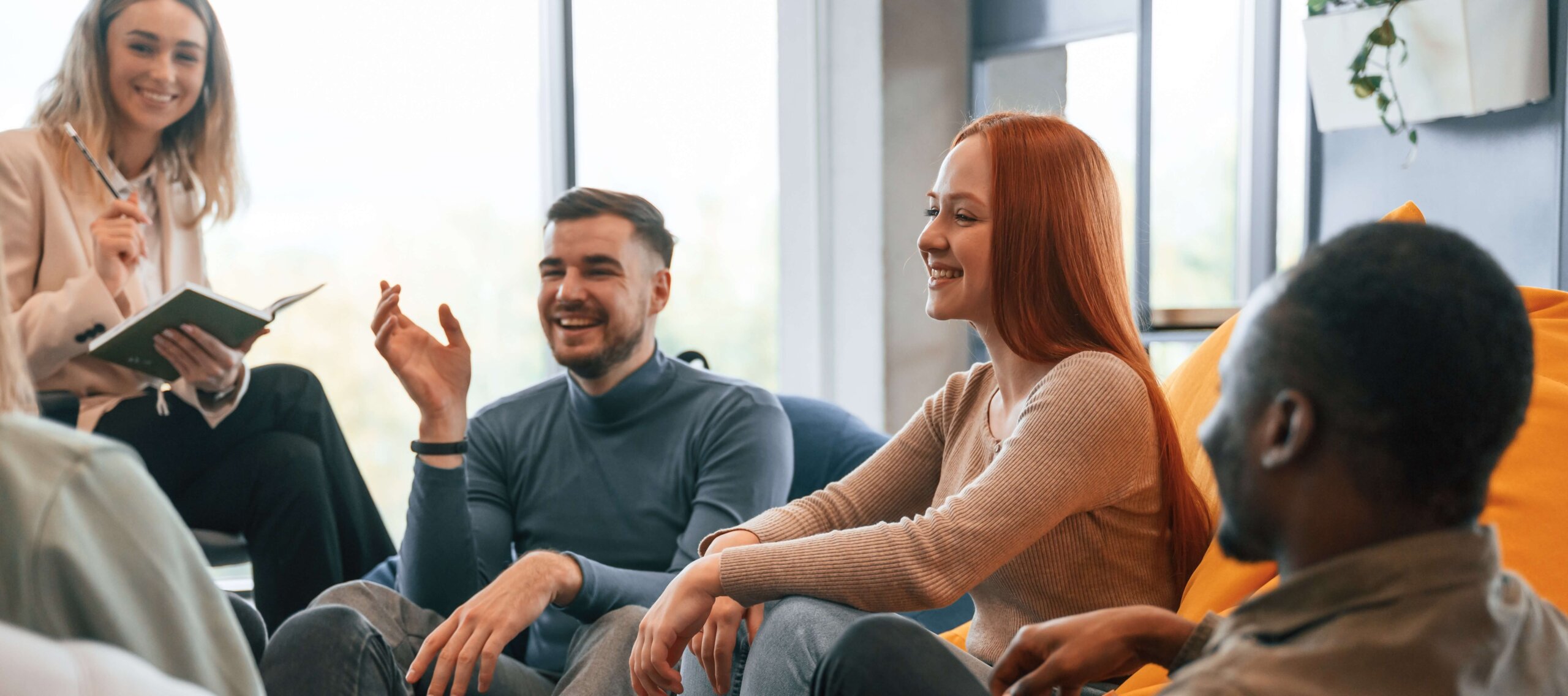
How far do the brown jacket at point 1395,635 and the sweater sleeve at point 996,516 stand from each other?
17.0 inches

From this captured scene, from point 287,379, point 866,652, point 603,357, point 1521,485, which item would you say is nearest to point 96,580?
point 866,652

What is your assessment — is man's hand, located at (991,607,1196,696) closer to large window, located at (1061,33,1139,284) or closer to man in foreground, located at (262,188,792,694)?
man in foreground, located at (262,188,792,694)

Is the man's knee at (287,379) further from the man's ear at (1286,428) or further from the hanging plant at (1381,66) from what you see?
the hanging plant at (1381,66)

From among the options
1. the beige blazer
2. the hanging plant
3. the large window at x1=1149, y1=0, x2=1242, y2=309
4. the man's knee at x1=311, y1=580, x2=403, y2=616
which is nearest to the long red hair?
the man's knee at x1=311, y1=580, x2=403, y2=616

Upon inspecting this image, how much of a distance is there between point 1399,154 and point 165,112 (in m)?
2.35

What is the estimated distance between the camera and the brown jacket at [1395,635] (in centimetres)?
59

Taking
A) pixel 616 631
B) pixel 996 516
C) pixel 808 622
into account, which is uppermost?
pixel 996 516

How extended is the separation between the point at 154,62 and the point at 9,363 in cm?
162

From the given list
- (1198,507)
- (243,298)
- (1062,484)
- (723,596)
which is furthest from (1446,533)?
(243,298)

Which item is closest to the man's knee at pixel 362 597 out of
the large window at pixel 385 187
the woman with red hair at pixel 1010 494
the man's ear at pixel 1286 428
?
the woman with red hair at pixel 1010 494

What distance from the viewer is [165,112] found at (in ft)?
7.17

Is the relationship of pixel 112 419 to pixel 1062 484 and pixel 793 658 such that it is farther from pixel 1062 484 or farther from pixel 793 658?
pixel 1062 484

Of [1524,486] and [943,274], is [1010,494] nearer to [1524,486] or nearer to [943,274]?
[943,274]

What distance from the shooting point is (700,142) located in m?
3.48
